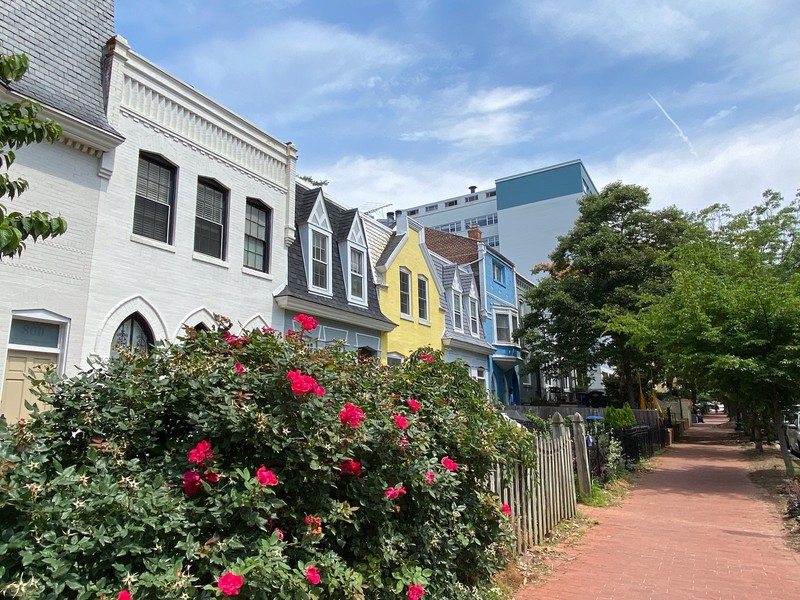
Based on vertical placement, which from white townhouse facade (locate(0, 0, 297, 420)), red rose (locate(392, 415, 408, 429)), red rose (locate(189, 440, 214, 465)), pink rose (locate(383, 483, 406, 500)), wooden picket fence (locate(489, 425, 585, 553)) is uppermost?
white townhouse facade (locate(0, 0, 297, 420))

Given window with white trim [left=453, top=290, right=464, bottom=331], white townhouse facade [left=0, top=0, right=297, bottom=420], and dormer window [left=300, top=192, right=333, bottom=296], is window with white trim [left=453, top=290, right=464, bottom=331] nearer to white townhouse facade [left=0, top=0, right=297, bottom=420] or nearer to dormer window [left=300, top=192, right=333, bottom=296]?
dormer window [left=300, top=192, right=333, bottom=296]

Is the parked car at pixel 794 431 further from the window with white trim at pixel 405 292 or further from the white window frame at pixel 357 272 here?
the white window frame at pixel 357 272

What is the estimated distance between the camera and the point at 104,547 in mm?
2385

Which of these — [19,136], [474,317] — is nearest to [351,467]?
[19,136]

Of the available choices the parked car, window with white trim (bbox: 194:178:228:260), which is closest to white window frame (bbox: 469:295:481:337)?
the parked car

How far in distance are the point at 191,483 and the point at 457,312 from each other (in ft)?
74.9

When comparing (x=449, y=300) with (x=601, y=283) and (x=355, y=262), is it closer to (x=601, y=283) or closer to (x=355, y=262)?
(x=355, y=262)

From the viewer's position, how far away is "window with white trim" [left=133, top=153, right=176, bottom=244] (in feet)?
36.2

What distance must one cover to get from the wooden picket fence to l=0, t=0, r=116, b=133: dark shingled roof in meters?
9.09

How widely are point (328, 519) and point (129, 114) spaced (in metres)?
10.4

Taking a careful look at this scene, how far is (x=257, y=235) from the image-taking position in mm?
13859

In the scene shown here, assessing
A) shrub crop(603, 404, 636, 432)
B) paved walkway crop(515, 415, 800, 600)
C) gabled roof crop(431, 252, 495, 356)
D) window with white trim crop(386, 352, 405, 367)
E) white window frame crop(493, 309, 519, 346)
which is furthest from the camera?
white window frame crop(493, 309, 519, 346)

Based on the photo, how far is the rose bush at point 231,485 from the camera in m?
2.38

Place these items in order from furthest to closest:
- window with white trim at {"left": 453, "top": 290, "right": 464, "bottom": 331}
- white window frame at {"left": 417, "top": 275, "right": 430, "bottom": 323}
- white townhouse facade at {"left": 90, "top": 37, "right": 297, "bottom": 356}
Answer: window with white trim at {"left": 453, "top": 290, "right": 464, "bottom": 331} < white window frame at {"left": 417, "top": 275, "right": 430, "bottom": 323} < white townhouse facade at {"left": 90, "top": 37, "right": 297, "bottom": 356}
